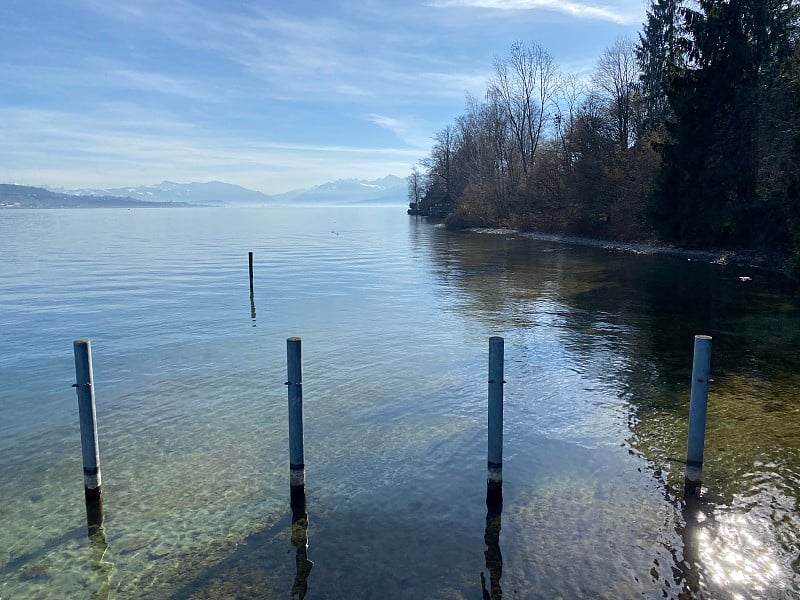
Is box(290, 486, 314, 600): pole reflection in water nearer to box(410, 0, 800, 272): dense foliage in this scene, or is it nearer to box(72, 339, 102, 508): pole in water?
box(72, 339, 102, 508): pole in water

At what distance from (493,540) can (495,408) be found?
130 cm

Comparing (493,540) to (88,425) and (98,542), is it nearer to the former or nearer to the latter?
(98,542)

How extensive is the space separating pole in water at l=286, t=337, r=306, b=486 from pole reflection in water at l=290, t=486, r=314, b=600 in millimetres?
150

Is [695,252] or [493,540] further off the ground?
[695,252]

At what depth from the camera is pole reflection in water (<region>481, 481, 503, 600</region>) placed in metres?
4.97

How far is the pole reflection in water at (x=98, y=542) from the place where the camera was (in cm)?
514

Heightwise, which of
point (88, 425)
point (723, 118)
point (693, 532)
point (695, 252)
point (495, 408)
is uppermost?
point (723, 118)

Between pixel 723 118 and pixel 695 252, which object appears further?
pixel 695 252

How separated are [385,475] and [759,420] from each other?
568cm

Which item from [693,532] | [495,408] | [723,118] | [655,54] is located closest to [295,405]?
[495,408]

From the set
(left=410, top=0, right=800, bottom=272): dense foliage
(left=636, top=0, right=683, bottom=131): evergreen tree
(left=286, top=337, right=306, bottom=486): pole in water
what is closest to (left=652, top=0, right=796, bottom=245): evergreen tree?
(left=410, top=0, right=800, bottom=272): dense foliage

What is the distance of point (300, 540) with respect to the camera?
5738mm

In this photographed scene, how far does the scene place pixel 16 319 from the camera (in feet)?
58.7

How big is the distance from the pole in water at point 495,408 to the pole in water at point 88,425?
418 centimetres
